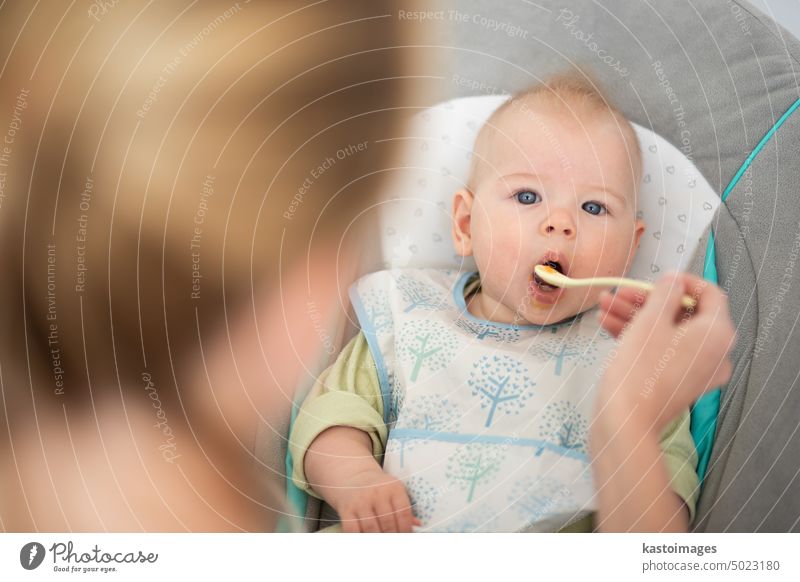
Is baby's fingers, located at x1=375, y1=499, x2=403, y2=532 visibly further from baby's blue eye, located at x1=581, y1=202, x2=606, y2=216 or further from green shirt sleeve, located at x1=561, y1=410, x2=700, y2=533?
baby's blue eye, located at x1=581, y1=202, x2=606, y2=216

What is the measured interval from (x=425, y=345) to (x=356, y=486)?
0.13 m

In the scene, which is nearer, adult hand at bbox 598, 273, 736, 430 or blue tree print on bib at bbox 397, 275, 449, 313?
adult hand at bbox 598, 273, 736, 430

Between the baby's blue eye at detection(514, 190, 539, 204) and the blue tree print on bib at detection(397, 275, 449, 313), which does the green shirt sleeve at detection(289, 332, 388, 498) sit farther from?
the baby's blue eye at detection(514, 190, 539, 204)

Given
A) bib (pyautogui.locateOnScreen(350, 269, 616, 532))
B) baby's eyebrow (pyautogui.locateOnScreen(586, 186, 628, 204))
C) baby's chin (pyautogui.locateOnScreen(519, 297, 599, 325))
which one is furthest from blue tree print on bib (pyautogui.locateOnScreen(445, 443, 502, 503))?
baby's eyebrow (pyautogui.locateOnScreen(586, 186, 628, 204))

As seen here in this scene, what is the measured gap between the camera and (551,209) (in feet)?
2.06

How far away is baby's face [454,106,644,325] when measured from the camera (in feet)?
2.06

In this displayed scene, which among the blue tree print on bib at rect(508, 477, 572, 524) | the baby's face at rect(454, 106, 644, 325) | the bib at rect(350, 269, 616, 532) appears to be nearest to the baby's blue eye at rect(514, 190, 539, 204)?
the baby's face at rect(454, 106, 644, 325)

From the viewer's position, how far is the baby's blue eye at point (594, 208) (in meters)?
0.63

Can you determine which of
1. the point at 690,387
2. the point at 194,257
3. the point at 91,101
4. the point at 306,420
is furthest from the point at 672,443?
the point at 91,101

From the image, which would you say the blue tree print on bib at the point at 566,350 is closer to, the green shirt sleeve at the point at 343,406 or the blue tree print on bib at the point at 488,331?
the blue tree print on bib at the point at 488,331

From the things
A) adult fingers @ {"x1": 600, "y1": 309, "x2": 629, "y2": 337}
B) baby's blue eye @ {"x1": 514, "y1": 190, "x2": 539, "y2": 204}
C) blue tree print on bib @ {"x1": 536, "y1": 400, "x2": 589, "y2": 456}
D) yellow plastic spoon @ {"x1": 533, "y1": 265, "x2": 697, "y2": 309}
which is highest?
baby's blue eye @ {"x1": 514, "y1": 190, "x2": 539, "y2": 204}

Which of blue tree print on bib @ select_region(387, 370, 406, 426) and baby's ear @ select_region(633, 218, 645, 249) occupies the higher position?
baby's ear @ select_region(633, 218, 645, 249)

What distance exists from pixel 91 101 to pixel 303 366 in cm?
27
